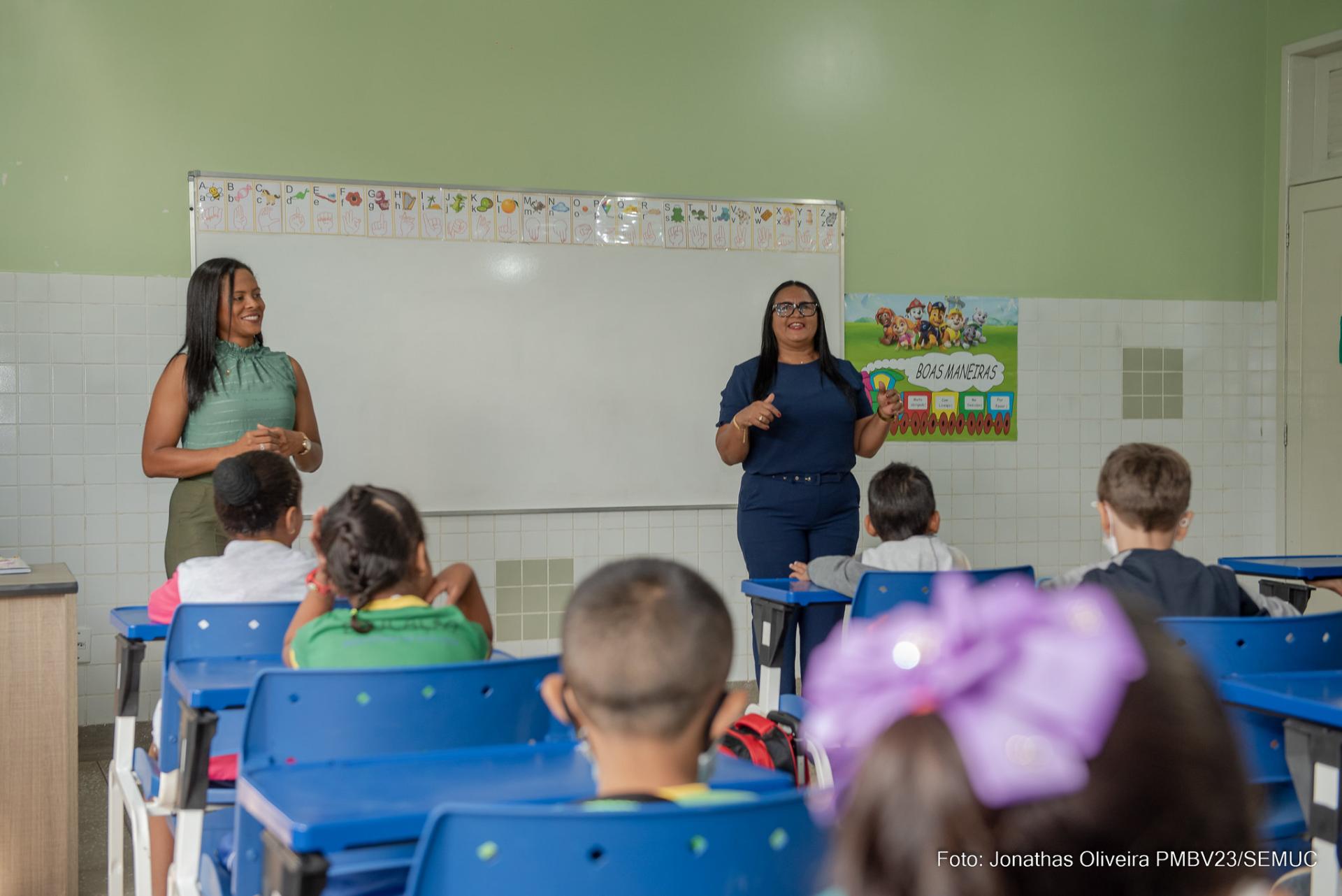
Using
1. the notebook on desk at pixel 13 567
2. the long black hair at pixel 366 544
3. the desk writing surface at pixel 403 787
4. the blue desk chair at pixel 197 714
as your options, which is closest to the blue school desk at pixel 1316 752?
the desk writing surface at pixel 403 787

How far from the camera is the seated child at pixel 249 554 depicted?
102 inches

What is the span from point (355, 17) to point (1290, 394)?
177 inches

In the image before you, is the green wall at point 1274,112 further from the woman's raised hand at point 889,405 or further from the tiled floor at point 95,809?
the tiled floor at point 95,809

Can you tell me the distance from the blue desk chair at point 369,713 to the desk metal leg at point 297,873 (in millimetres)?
304

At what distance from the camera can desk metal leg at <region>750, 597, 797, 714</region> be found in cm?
315

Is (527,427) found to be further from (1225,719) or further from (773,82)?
(1225,719)

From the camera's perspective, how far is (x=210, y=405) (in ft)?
11.1

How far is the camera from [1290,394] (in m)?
5.90

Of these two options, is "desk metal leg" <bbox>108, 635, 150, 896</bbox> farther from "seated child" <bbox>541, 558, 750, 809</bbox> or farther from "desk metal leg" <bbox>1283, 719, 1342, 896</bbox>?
"desk metal leg" <bbox>1283, 719, 1342, 896</bbox>

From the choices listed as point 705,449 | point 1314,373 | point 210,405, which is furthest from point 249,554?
point 1314,373

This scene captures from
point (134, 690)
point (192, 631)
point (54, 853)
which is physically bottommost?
point (54, 853)

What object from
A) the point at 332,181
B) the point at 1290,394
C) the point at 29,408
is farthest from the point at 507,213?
the point at 1290,394

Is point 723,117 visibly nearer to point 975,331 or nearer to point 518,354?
point 518,354

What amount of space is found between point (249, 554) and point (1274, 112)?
17.4 ft
